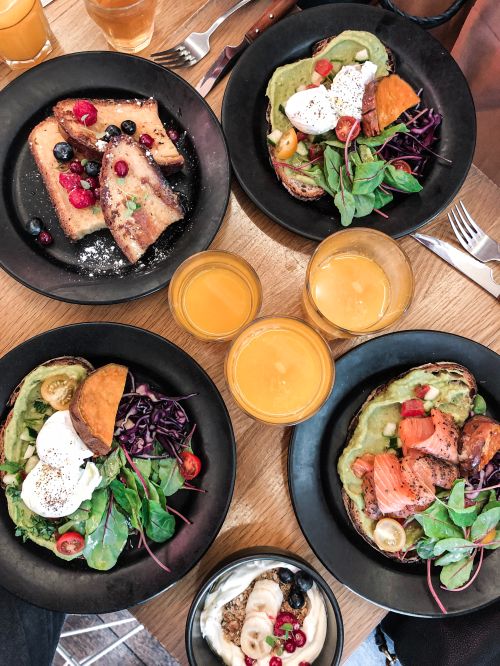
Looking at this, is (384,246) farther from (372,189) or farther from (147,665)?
(147,665)

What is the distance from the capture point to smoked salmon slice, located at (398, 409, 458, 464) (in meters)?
1.68

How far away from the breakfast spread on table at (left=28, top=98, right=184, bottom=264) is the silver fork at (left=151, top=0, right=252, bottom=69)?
0.22 meters

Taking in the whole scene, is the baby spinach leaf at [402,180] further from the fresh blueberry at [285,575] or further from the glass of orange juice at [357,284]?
the fresh blueberry at [285,575]

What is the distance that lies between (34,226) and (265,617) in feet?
4.45

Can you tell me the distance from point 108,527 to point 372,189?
4.21 feet

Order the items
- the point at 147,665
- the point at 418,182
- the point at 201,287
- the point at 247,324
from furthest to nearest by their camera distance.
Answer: the point at 147,665
the point at 418,182
the point at 201,287
the point at 247,324

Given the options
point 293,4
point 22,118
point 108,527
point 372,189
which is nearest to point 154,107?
point 22,118

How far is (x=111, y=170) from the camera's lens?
1.81 meters

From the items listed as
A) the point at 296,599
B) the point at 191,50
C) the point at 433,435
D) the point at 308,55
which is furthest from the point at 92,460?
the point at 308,55

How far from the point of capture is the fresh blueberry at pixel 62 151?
6.01ft

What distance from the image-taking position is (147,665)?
2787 millimetres

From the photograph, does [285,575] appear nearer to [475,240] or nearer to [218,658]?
[218,658]

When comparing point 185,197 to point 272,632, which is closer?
point 272,632

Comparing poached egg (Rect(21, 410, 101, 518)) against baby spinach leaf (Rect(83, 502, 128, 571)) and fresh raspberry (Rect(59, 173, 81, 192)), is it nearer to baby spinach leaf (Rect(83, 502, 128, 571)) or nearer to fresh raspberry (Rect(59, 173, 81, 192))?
baby spinach leaf (Rect(83, 502, 128, 571))
